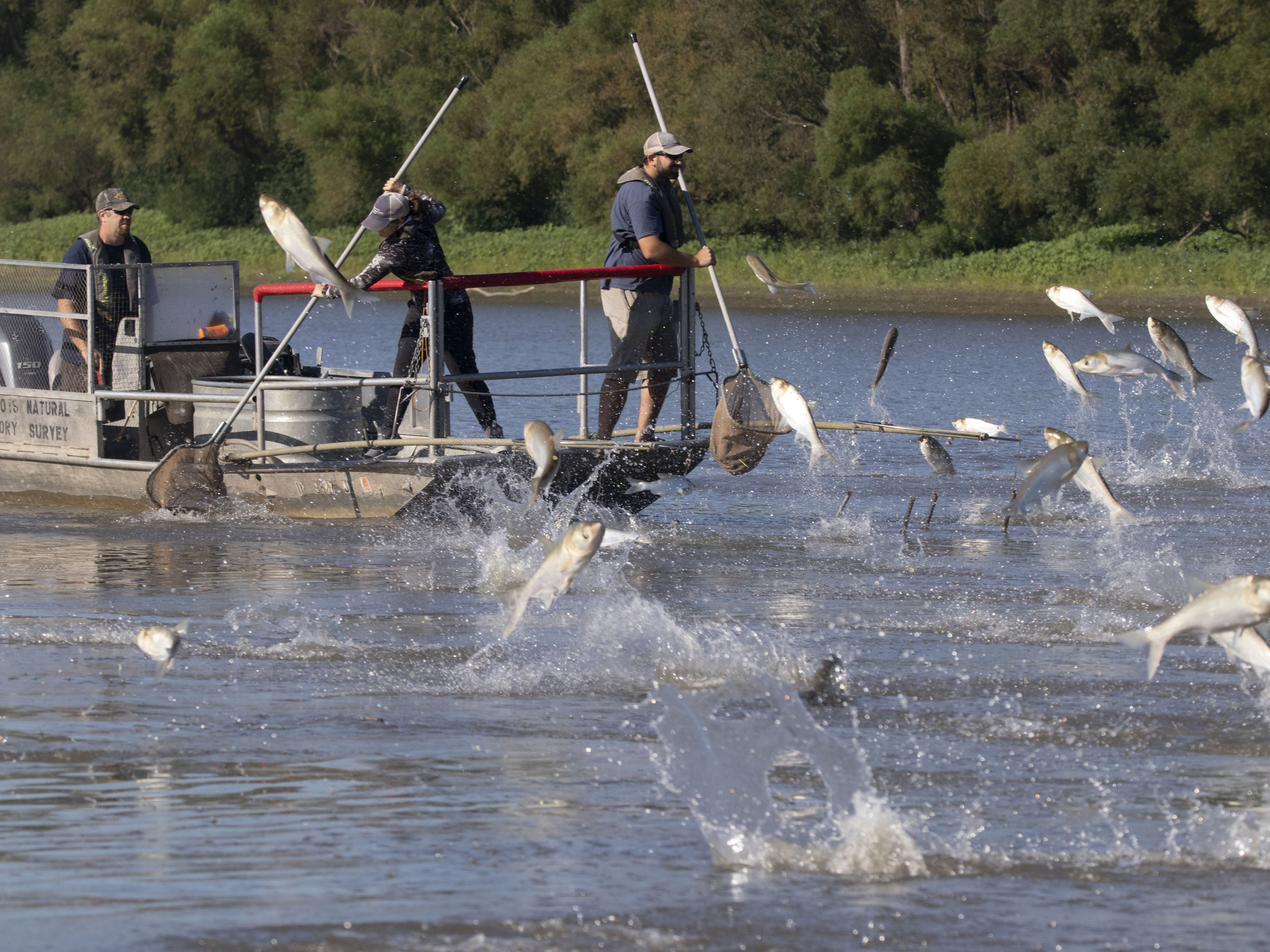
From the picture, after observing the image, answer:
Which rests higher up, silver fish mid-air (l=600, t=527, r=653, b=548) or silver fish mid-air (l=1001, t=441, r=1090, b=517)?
silver fish mid-air (l=1001, t=441, r=1090, b=517)

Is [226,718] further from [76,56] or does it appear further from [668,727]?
A: [76,56]

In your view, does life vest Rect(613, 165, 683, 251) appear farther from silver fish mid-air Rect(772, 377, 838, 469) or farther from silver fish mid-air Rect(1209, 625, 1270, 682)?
silver fish mid-air Rect(1209, 625, 1270, 682)

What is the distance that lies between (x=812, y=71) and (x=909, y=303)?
11.0m

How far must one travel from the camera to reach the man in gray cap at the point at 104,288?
1085 centimetres

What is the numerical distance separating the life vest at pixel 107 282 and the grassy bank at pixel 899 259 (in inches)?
1109

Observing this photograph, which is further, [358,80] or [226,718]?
[358,80]

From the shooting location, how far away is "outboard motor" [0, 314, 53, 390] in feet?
37.8

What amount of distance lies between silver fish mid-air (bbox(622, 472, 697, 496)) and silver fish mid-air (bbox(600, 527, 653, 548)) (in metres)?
0.26

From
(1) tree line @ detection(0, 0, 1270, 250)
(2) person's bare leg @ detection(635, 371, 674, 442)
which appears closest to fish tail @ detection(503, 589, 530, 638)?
(2) person's bare leg @ detection(635, 371, 674, 442)

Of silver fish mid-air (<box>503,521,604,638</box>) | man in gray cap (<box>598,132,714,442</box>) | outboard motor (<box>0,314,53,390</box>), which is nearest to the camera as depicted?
silver fish mid-air (<box>503,521,604,638</box>)

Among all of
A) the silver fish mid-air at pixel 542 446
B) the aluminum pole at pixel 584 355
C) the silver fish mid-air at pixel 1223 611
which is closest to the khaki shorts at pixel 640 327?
the aluminum pole at pixel 584 355

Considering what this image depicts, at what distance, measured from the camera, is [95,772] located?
5.39 meters

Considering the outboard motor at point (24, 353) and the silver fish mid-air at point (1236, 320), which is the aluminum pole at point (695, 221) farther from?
the outboard motor at point (24, 353)

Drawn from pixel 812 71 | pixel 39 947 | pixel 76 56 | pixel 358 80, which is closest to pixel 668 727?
pixel 39 947
